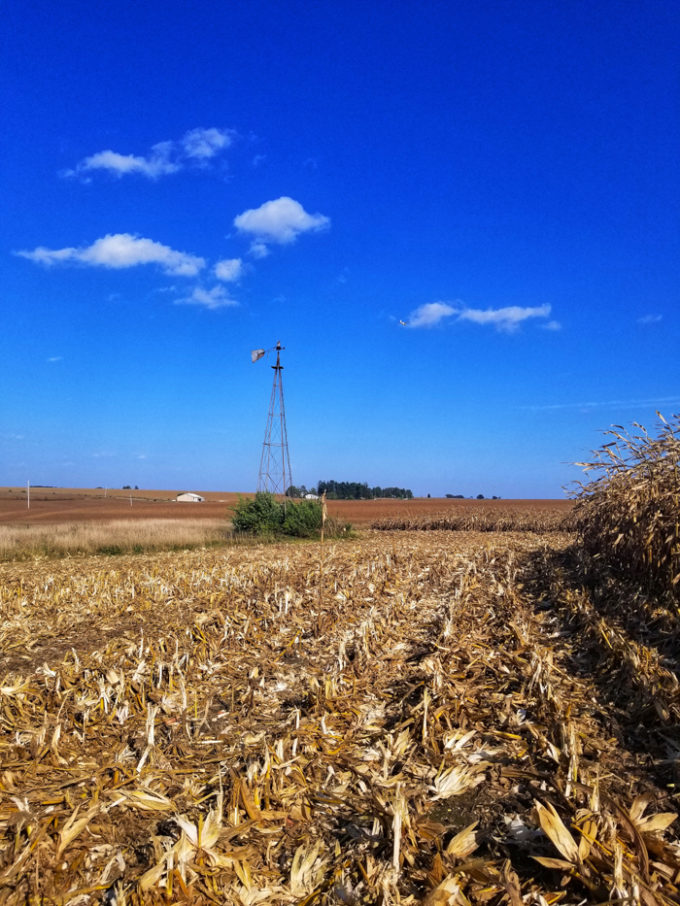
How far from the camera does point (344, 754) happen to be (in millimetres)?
3740

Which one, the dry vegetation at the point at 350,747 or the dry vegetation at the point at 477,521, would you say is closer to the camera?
the dry vegetation at the point at 350,747

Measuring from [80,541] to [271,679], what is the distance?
14.6 metres

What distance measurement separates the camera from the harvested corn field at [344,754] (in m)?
2.62

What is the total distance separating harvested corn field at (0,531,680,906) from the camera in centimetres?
262

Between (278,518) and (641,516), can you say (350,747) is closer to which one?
(641,516)

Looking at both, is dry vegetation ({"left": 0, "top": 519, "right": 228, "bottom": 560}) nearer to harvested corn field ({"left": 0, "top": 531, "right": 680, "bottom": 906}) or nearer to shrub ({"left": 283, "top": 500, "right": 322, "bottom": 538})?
shrub ({"left": 283, "top": 500, "right": 322, "bottom": 538})

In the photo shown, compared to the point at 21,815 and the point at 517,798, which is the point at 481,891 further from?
the point at 21,815

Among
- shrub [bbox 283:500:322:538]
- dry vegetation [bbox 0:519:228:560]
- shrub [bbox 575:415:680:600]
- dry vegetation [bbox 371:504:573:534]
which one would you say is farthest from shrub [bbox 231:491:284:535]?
shrub [bbox 575:415:680:600]

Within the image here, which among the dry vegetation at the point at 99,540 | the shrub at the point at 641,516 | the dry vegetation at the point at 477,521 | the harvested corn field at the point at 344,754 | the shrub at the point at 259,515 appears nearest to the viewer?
the harvested corn field at the point at 344,754

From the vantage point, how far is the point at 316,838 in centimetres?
296

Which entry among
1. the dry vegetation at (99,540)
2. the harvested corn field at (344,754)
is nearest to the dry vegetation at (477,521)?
the dry vegetation at (99,540)

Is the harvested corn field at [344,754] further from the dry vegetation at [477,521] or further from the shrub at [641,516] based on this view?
the dry vegetation at [477,521]

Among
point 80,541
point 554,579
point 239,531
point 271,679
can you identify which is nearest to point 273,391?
point 239,531

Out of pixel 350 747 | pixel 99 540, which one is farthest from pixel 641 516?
pixel 99 540
